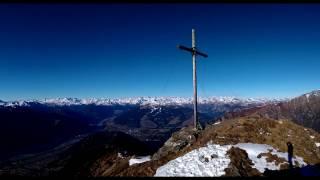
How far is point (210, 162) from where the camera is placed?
20062 millimetres

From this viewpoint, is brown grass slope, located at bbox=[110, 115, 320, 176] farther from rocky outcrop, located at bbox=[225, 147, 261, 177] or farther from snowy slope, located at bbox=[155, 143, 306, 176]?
snowy slope, located at bbox=[155, 143, 306, 176]

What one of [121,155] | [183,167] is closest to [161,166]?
[183,167]

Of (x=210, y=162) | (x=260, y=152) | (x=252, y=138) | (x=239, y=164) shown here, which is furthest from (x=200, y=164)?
(x=252, y=138)

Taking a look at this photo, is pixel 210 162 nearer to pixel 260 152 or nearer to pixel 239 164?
pixel 239 164

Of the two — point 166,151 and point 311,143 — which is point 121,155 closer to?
point 166,151

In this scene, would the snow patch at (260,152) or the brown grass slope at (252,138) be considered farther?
the brown grass slope at (252,138)

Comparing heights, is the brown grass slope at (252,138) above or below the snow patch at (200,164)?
above

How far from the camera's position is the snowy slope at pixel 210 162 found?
18.8 meters

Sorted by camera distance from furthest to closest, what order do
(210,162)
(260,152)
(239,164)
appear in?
(260,152)
(210,162)
(239,164)

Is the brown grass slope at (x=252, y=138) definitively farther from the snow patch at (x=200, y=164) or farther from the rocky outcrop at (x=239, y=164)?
the snow patch at (x=200, y=164)

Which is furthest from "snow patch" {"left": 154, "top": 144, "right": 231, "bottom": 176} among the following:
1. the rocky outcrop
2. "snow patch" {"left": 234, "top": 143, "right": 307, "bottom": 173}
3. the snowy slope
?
"snow patch" {"left": 234, "top": 143, "right": 307, "bottom": 173}

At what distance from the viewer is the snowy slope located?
18.8 m

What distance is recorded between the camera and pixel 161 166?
848 inches

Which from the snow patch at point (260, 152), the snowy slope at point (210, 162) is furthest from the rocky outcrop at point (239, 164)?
the snow patch at point (260, 152)
